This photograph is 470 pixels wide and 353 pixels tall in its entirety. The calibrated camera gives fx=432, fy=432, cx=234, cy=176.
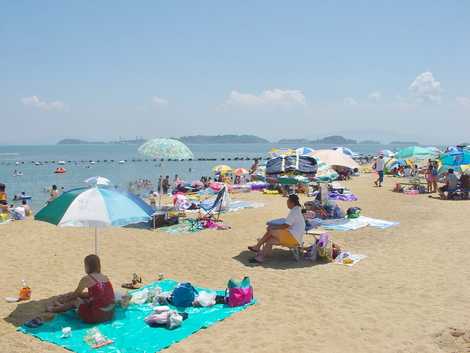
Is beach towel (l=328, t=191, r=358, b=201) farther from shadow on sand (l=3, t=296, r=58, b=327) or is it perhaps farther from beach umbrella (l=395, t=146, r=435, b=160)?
shadow on sand (l=3, t=296, r=58, b=327)

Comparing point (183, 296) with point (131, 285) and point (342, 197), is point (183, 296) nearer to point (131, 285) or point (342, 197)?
point (131, 285)

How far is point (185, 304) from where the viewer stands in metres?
5.61

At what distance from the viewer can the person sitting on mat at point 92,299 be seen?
16.3ft

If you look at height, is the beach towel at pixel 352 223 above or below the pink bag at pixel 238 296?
above

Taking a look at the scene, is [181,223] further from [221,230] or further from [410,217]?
[410,217]

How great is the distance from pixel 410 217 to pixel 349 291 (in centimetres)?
684

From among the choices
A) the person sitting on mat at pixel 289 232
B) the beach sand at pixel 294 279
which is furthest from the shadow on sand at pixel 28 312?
the person sitting on mat at pixel 289 232

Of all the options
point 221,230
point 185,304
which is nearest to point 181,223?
point 221,230

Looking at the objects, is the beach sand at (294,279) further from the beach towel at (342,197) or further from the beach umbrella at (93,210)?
the beach towel at (342,197)

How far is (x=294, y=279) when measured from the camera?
6.68 metres

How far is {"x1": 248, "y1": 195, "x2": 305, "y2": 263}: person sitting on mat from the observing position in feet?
24.9

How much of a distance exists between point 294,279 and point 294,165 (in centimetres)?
920

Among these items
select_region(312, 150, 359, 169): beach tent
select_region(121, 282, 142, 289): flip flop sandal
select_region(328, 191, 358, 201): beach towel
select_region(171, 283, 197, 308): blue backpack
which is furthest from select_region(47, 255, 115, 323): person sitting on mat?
select_region(328, 191, 358, 201): beach towel

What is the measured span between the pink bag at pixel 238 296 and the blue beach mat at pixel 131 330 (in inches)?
3.1
